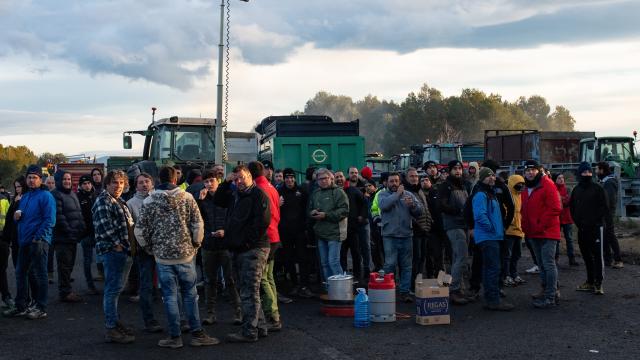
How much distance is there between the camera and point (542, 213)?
33.4 ft

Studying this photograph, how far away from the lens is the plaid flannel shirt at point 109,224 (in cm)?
829

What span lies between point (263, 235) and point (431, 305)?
2397 millimetres

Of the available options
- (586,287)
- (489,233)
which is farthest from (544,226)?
(586,287)

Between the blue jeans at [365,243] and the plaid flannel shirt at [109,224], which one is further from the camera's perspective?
the blue jeans at [365,243]

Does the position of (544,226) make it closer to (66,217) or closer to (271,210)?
(271,210)

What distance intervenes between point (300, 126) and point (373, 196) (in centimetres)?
702

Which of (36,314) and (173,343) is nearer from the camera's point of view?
(173,343)

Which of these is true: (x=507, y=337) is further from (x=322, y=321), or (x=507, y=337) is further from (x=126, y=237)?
(x=126, y=237)

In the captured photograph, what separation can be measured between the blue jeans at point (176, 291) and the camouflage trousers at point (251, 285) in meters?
0.55

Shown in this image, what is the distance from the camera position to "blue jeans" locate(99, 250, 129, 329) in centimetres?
824

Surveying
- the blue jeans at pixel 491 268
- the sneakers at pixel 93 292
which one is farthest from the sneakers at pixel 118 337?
the blue jeans at pixel 491 268

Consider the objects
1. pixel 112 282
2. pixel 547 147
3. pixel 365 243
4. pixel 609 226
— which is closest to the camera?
pixel 112 282

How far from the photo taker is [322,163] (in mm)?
18219

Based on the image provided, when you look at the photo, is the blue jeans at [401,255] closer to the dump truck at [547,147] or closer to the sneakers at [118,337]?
the sneakers at [118,337]
